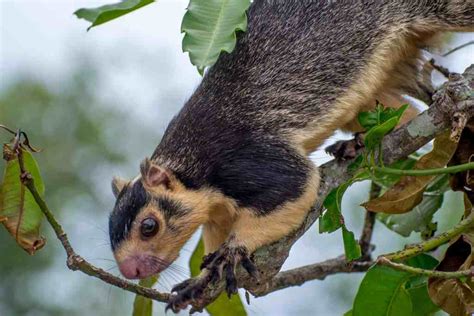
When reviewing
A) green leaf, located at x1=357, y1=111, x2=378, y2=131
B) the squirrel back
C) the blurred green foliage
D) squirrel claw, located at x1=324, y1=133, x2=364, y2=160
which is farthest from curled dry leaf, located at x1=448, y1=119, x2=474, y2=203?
the blurred green foliage

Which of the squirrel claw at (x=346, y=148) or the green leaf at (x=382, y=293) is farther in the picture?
the squirrel claw at (x=346, y=148)

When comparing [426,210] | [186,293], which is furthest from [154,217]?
[426,210]

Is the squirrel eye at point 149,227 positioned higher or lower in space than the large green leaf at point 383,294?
lower

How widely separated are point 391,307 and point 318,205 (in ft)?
2.38

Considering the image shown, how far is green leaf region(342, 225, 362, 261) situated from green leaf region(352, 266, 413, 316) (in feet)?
0.40

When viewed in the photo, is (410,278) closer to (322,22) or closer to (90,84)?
(322,22)

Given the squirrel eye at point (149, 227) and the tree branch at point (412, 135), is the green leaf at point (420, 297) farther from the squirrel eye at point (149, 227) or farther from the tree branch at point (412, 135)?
the squirrel eye at point (149, 227)

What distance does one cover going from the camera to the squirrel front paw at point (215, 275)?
9.53 feet

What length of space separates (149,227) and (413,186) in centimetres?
105

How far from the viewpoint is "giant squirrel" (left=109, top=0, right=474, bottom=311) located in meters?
3.53

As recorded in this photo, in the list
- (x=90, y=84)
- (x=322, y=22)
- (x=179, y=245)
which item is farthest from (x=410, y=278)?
(x=90, y=84)

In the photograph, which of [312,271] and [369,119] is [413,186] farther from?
[312,271]

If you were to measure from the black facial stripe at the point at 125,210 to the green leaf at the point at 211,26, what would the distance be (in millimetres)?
1062

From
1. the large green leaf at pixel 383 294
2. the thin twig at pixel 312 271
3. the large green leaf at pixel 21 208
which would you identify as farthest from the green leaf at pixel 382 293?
the large green leaf at pixel 21 208
